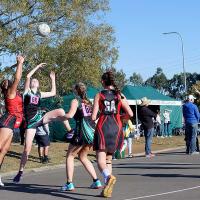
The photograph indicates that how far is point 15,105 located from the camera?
10.0 m

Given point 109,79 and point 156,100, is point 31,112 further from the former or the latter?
point 156,100

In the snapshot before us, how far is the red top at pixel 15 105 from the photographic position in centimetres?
991

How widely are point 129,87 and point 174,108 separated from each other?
5.01 meters

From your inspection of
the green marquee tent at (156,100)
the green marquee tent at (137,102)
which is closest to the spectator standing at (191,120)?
the green marquee tent at (137,102)

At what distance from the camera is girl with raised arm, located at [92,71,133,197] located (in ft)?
28.2

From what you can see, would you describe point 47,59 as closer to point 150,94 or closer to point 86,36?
point 86,36

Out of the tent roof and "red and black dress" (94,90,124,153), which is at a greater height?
the tent roof

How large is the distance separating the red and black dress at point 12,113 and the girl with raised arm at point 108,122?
1.96 m

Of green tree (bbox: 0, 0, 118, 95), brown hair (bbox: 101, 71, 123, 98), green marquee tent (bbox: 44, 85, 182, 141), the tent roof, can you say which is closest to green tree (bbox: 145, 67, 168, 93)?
green marquee tent (bbox: 44, 85, 182, 141)

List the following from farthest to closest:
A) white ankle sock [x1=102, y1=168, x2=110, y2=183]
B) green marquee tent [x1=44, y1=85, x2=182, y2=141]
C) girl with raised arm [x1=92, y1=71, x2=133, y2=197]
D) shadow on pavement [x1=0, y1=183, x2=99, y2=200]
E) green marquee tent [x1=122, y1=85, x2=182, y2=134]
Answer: green marquee tent [x1=122, y1=85, x2=182, y2=134]
green marquee tent [x1=44, y1=85, x2=182, y2=141]
shadow on pavement [x1=0, y1=183, x2=99, y2=200]
girl with raised arm [x1=92, y1=71, x2=133, y2=197]
white ankle sock [x1=102, y1=168, x2=110, y2=183]

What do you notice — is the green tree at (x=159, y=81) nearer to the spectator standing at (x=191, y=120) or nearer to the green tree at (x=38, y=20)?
the green tree at (x=38, y=20)

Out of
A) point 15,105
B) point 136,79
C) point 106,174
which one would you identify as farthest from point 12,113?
point 136,79

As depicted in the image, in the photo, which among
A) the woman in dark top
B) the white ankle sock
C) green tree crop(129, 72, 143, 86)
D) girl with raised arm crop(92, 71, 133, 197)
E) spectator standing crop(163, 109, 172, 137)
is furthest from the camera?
green tree crop(129, 72, 143, 86)

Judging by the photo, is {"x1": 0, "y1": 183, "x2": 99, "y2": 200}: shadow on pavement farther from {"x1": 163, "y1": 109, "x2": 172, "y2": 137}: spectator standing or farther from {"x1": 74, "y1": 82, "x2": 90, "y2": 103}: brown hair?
→ {"x1": 163, "y1": 109, "x2": 172, "y2": 137}: spectator standing
